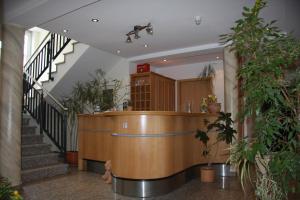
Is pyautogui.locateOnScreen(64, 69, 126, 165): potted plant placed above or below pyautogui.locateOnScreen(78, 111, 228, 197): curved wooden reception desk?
above

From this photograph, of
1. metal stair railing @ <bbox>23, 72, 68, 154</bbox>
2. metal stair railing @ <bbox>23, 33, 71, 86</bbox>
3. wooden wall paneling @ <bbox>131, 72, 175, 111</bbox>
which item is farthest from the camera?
wooden wall paneling @ <bbox>131, 72, 175, 111</bbox>

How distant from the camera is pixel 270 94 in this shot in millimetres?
1959

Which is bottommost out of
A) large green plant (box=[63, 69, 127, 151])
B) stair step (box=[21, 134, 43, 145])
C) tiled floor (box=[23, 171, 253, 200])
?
tiled floor (box=[23, 171, 253, 200])

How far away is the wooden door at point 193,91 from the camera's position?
310 inches

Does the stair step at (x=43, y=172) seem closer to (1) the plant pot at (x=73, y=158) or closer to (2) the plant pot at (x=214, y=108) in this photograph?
(1) the plant pot at (x=73, y=158)

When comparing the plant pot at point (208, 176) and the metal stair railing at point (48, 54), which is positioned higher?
the metal stair railing at point (48, 54)

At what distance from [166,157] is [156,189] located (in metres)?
0.51

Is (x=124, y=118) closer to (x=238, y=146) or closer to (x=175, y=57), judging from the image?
(x=238, y=146)

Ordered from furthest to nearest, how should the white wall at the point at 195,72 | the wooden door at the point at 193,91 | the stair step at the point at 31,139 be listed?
the wooden door at the point at 193,91, the white wall at the point at 195,72, the stair step at the point at 31,139

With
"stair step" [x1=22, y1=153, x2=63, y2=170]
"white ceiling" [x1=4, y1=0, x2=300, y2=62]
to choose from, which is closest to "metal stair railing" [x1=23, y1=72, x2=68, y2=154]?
"stair step" [x1=22, y1=153, x2=63, y2=170]

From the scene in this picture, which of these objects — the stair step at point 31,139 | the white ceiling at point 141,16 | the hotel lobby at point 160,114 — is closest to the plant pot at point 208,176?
the hotel lobby at point 160,114

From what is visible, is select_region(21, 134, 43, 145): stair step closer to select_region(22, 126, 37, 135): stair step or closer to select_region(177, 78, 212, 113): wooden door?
select_region(22, 126, 37, 135): stair step

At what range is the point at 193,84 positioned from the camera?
8.10 meters

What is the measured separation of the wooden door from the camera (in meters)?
7.88
